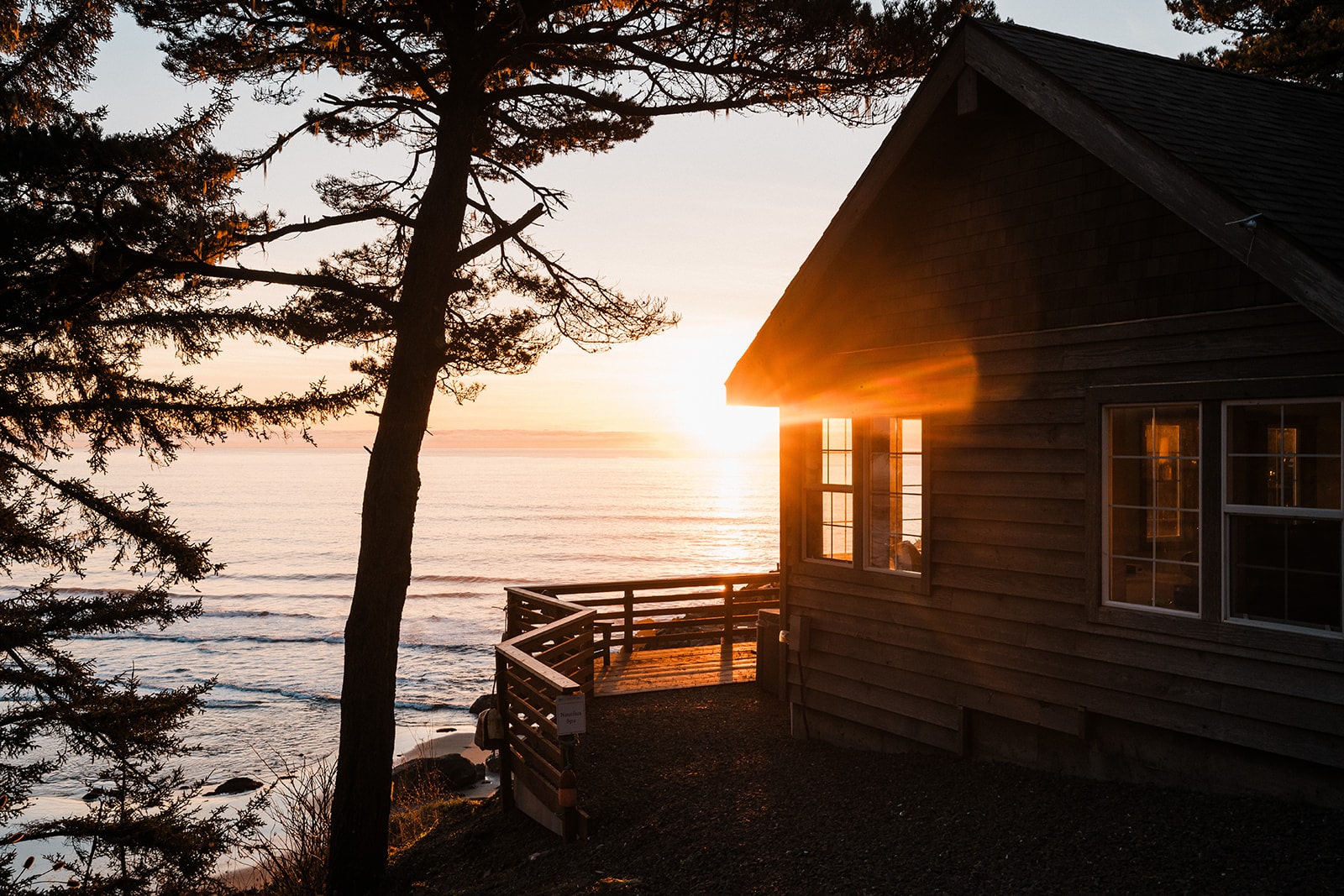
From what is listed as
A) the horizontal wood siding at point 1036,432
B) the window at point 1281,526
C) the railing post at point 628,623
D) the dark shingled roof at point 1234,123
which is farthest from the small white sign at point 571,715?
the railing post at point 628,623

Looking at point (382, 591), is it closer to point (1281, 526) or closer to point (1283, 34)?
point (1281, 526)

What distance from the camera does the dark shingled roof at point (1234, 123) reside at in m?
5.49

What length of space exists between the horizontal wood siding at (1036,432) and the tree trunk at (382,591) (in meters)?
4.15

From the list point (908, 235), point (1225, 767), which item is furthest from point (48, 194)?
point (1225, 767)

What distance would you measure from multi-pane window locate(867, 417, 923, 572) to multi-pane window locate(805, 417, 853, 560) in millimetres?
359

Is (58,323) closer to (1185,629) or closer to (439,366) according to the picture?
(439,366)

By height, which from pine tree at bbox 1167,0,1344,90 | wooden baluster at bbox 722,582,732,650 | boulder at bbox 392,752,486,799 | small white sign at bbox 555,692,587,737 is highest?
pine tree at bbox 1167,0,1344,90

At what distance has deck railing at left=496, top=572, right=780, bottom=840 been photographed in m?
7.77

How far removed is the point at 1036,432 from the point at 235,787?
1483cm

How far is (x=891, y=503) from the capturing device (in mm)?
8609

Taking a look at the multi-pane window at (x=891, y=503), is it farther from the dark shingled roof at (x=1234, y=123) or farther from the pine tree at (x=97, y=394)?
the pine tree at (x=97, y=394)

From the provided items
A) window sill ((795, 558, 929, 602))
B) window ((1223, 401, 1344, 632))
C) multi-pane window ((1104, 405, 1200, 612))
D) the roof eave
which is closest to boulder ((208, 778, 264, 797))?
window sill ((795, 558, 929, 602))

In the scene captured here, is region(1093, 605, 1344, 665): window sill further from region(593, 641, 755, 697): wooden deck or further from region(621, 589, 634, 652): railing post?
region(621, 589, 634, 652): railing post

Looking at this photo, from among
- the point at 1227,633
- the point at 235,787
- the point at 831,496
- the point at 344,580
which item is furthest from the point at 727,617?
the point at 344,580
